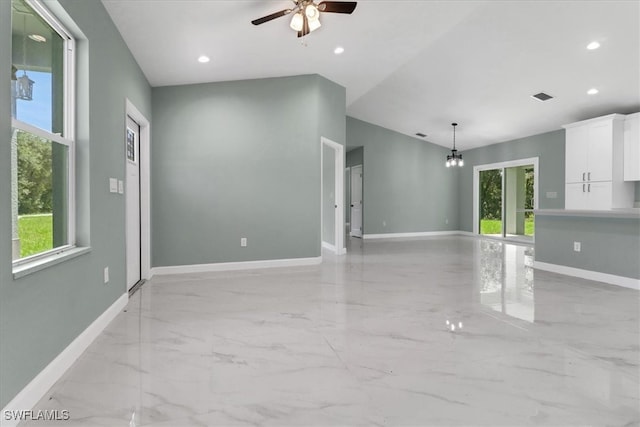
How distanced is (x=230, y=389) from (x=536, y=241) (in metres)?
5.12

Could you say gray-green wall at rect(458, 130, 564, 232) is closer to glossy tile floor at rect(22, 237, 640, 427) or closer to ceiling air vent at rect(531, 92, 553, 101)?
ceiling air vent at rect(531, 92, 553, 101)

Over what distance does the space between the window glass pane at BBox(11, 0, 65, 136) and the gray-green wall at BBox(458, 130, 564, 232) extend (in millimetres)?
8673

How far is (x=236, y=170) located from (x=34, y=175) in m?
3.30

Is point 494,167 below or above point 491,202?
above

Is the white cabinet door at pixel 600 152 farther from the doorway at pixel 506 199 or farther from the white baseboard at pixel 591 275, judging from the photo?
the white baseboard at pixel 591 275

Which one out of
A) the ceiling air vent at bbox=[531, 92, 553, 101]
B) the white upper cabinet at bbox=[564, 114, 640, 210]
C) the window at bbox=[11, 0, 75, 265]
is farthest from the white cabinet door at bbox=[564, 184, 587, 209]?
the window at bbox=[11, 0, 75, 265]

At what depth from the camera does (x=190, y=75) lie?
4.78 m

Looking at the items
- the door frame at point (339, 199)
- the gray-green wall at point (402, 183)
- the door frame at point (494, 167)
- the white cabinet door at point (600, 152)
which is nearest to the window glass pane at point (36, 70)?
the door frame at point (339, 199)

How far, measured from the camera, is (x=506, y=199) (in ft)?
30.1

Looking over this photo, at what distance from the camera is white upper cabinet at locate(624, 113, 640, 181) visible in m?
6.04

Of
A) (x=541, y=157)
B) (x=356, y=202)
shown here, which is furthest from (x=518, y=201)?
(x=356, y=202)

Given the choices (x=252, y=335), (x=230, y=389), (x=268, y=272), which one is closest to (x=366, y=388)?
(x=230, y=389)

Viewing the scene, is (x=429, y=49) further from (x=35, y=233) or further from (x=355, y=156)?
(x=35, y=233)

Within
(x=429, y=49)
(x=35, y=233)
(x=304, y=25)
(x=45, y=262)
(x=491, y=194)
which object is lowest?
(x=45, y=262)
